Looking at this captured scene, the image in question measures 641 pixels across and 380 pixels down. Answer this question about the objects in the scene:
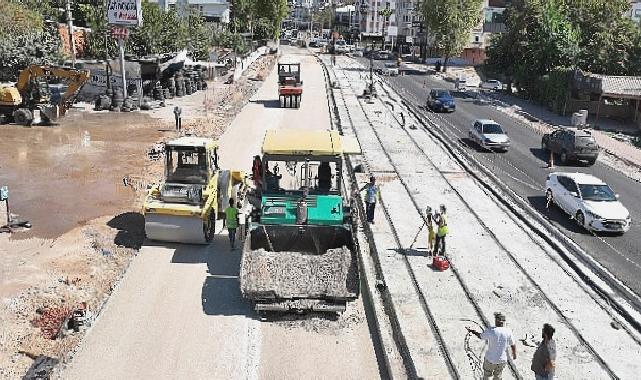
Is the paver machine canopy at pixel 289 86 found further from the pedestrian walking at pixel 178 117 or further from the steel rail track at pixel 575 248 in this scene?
the steel rail track at pixel 575 248

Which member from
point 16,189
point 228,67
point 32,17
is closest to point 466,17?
point 228,67

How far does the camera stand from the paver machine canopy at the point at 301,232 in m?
12.6

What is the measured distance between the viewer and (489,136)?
30562 millimetres

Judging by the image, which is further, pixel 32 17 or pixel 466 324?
pixel 32 17

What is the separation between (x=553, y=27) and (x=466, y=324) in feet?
141

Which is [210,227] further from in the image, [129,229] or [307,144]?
[307,144]

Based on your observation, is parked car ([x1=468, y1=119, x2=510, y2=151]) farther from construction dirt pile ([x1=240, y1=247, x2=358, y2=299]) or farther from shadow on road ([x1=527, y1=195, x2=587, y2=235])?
construction dirt pile ([x1=240, y1=247, x2=358, y2=299])

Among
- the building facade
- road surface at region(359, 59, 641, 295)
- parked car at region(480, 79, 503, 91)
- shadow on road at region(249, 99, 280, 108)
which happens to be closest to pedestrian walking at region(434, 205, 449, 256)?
road surface at region(359, 59, 641, 295)

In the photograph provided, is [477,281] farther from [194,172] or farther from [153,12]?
[153,12]

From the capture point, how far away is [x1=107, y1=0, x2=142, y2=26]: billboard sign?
37.9m

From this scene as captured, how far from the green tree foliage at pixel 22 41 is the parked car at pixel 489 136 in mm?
31009

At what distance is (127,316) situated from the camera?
490 inches

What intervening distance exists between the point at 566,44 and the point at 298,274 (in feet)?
138

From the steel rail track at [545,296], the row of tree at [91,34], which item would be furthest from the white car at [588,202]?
the row of tree at [91,34]
